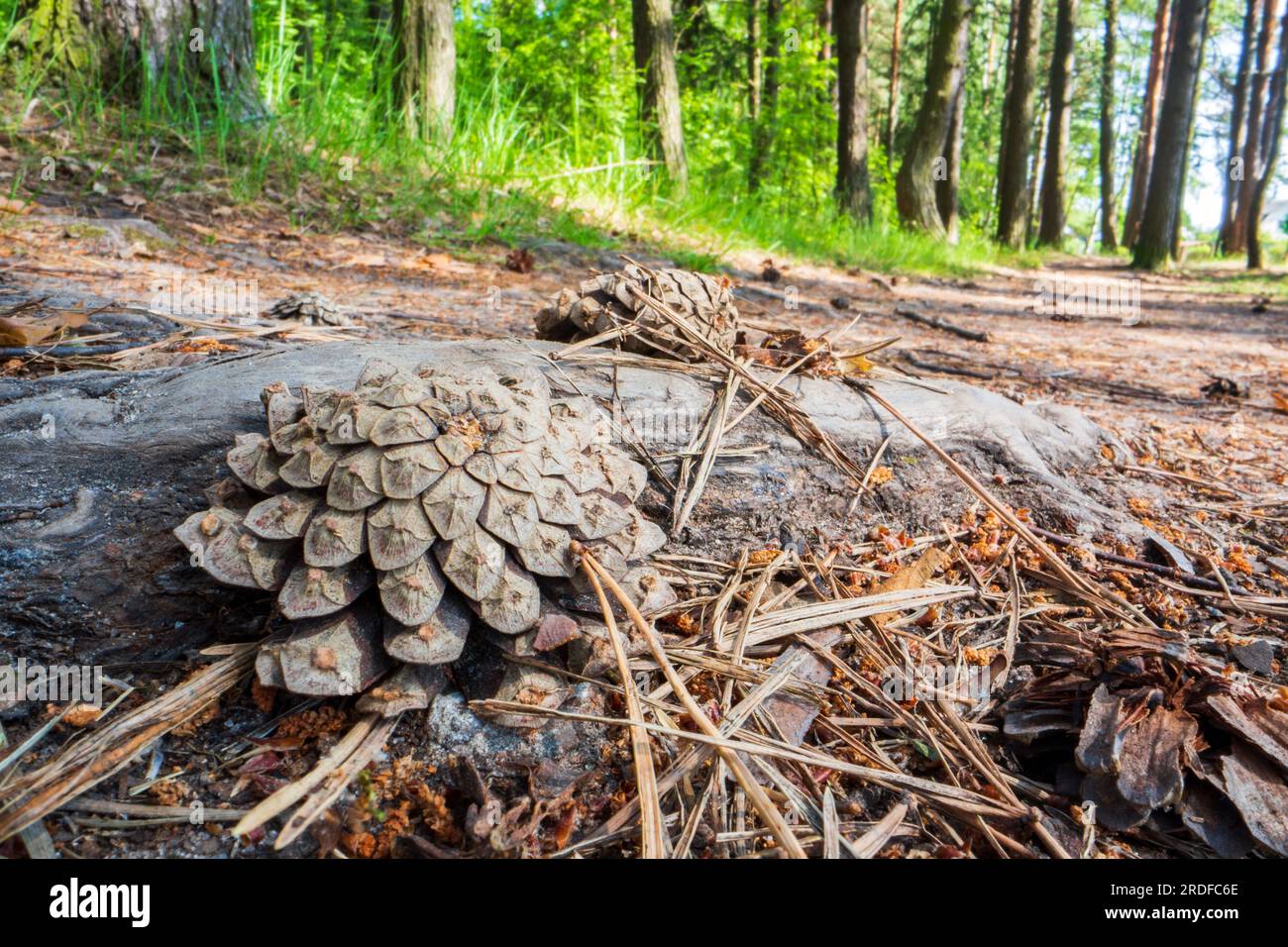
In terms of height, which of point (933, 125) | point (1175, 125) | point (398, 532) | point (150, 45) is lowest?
point (398, 532)

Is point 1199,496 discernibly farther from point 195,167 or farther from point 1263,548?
point 195,167

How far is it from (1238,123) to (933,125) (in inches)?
501

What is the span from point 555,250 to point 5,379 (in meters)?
3.19

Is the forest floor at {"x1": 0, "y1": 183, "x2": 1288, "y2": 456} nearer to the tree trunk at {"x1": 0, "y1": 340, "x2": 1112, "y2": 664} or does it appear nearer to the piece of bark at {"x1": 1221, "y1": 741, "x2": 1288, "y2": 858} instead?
the tree trunk at {"x1": 0, "y1": 340, "x2": 1112, "y2": 664}

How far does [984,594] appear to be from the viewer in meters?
1.68

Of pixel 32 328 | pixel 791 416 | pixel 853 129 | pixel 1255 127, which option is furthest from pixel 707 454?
pixel 1255 127

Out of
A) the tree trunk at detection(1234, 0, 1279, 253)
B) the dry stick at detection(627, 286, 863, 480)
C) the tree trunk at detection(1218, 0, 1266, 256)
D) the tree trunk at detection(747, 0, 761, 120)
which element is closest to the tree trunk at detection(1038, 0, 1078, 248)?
the tree trunk at detection(1234, 0, 1279, 253)

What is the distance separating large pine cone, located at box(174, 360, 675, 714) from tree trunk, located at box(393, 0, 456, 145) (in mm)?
4681

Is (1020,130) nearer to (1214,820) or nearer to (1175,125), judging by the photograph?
(1175,125)

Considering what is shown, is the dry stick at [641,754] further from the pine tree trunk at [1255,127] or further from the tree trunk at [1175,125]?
the pine tree trunk at [1255,127]

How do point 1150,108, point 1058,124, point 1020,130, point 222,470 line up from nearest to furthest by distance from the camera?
point 222,470, point 1020,130, point 1058,124, point 1150,108

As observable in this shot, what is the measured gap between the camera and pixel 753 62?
1611 centimetres

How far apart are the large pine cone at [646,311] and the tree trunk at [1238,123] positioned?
62.8 ft

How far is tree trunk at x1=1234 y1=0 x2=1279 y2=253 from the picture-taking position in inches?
654
